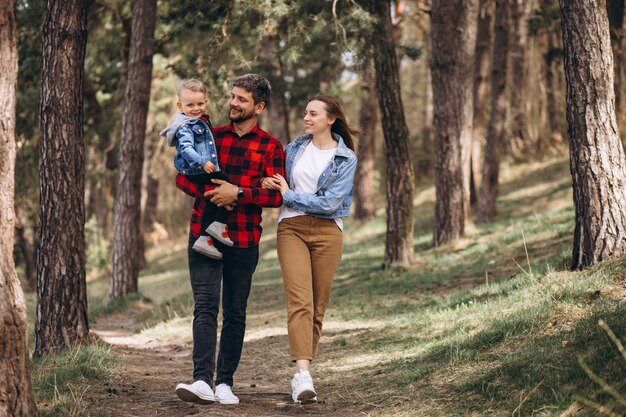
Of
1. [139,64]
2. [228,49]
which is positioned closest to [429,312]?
[228,49]

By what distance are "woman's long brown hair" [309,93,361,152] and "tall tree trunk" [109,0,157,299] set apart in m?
9.01

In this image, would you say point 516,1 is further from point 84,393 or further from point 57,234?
point 84,393

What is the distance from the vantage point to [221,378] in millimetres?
6191

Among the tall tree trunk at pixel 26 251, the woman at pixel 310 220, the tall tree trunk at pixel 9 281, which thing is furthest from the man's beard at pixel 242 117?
the tall tree trunk at pixel 26 251

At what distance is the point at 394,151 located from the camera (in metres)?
14.0

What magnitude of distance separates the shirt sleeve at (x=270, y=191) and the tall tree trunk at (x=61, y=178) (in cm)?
273

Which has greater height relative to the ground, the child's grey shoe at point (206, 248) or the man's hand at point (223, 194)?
the man's hand at point (223, 194)

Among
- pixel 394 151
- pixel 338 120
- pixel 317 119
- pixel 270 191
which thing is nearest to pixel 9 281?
pixel 270 191

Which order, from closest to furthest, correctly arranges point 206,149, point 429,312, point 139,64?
1. point 206,149
2. point 429,312
3. point 139,64

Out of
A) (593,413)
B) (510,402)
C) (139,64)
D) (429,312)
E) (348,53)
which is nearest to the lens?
(593,413)

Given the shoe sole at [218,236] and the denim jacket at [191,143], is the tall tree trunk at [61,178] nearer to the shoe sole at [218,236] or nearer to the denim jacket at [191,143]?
the denim jacket at [191,143]

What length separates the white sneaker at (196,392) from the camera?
19.1 ft

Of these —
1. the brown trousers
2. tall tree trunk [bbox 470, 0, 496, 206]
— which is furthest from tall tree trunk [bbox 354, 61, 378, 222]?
the brown trousers

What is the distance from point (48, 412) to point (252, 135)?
2371 mm
